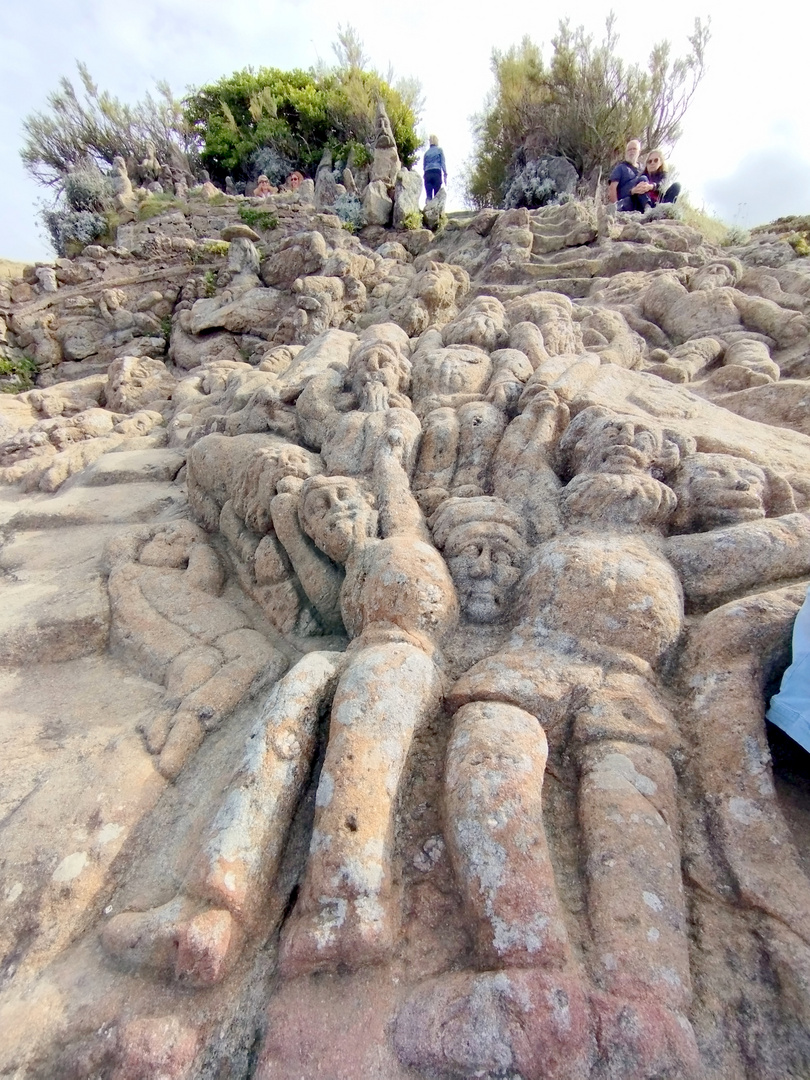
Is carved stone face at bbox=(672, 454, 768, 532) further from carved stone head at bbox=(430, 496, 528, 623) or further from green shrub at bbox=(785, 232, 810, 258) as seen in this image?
green shrub at bbox=(785, 232, 810, 258)

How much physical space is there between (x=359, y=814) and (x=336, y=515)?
1672mm

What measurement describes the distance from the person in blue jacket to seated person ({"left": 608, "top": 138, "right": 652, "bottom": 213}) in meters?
12.2

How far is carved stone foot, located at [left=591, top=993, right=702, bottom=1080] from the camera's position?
1301 millimetres

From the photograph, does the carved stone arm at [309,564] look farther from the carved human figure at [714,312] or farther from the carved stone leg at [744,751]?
the carved human figure at [714,312]

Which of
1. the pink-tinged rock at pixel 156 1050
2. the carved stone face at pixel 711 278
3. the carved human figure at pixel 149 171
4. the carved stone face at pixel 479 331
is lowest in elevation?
the pink-tinged rock at pixel 156 1050

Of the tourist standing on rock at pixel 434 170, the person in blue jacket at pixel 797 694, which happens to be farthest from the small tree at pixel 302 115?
the person in blue jacket at pixel 797 694

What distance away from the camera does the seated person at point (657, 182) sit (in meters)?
11.7

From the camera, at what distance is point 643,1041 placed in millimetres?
1323

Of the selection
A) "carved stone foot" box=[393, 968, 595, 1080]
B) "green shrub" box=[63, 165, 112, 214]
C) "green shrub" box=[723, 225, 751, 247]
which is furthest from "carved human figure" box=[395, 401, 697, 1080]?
"green shrub" box=[63, 165, 112, 214]

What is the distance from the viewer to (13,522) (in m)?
4.72

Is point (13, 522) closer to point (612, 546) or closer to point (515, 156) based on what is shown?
point (612, 546)

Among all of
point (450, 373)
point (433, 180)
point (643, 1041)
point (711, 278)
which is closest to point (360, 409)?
point (450, 373)

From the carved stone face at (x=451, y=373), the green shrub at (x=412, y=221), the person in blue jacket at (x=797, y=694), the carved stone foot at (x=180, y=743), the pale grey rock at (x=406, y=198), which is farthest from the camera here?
the pale grey rock at (x=406, y=198)

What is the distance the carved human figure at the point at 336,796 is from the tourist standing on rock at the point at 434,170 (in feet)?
45.9
